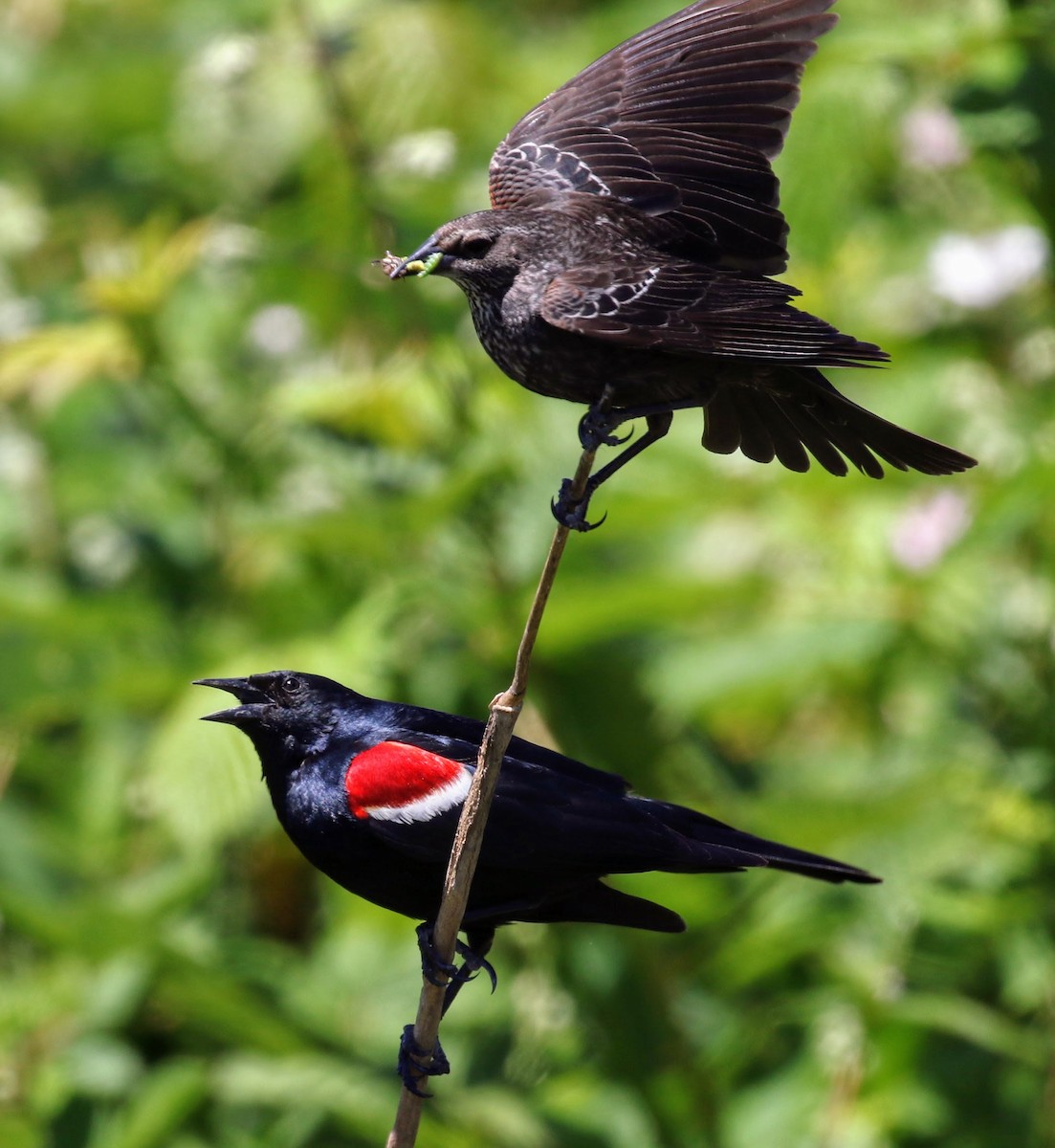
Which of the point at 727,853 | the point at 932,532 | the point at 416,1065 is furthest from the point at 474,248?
the point at 932,532

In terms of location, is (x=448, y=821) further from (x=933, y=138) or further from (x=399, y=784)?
(x=933, y=138)

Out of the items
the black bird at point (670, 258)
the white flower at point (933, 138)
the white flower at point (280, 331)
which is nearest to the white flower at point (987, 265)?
the white flower at point (933, 138)

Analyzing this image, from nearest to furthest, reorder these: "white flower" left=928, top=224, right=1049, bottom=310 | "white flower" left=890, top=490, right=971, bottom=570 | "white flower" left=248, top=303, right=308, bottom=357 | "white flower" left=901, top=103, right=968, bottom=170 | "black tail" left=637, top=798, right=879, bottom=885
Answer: "black tail" left=637, top=798, right=879, bottom=885 < "white flower" left=890, top=490, right=971, bottom=570 < "white flower" left=928, top=224, right=1049, bottom=310 < "white flower" left=901, top=103, right=968, bottom=170 < "white flower" left=248, top=303, right=308, bottom=357

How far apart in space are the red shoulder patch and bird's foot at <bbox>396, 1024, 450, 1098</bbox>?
0.26 meters

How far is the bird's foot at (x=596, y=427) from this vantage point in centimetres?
156

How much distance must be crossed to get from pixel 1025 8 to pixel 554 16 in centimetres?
536

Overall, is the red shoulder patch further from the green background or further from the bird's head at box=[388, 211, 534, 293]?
the green background

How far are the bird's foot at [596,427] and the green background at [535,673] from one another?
1693mm

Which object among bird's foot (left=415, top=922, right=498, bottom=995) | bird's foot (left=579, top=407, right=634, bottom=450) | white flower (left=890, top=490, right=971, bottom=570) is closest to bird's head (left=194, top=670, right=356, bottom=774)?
bird's foot (left=415, top=922, right=498, bottom=995)

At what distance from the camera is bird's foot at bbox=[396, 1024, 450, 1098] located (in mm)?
1841

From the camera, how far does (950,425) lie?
4.64 m

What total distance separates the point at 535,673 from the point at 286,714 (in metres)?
1.71

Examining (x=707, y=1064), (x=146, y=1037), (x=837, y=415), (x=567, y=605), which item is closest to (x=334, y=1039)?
(x=146, y=1037)

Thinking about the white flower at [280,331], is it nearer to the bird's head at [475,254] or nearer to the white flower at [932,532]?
the white flower at [932,532]
